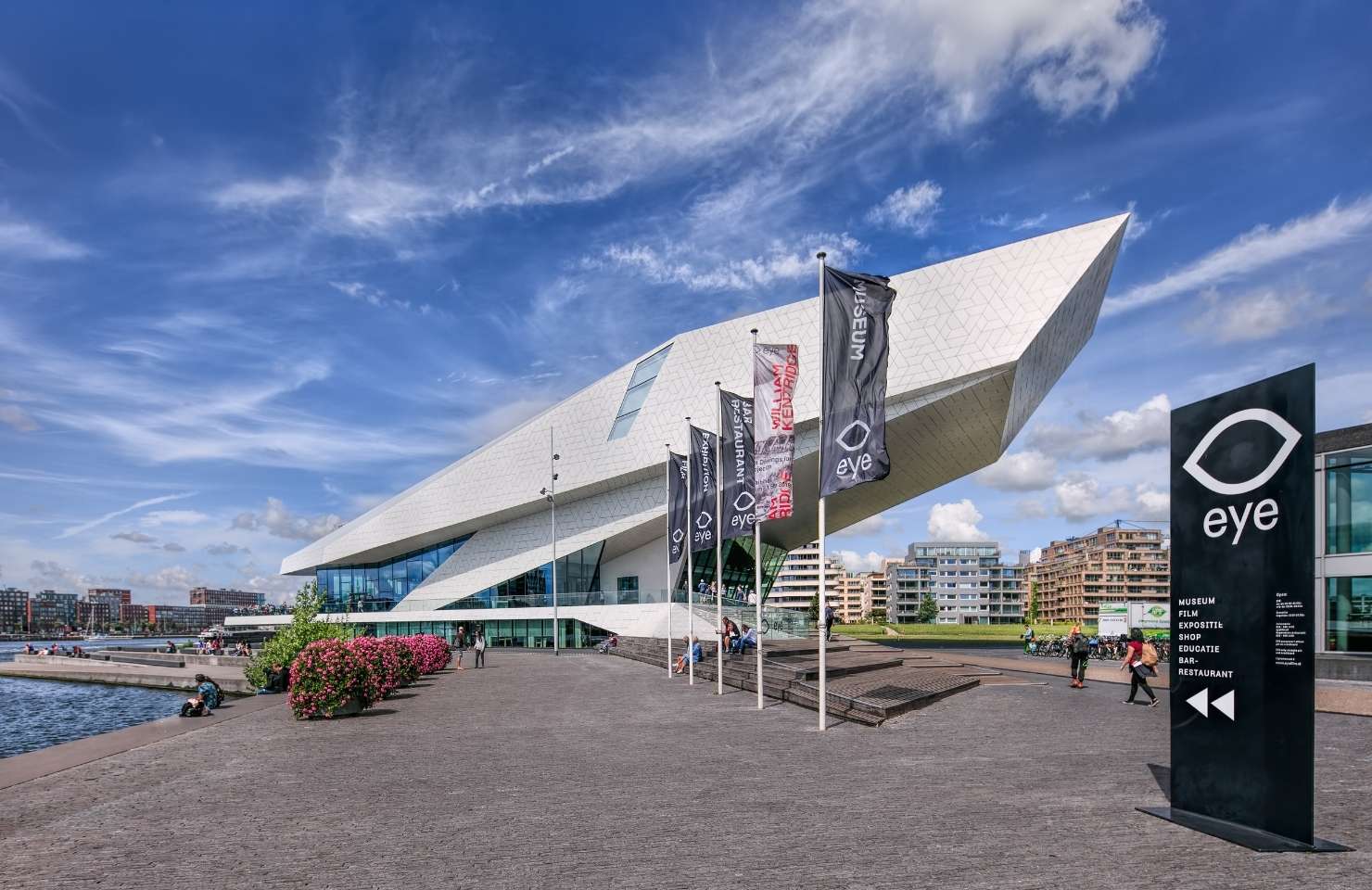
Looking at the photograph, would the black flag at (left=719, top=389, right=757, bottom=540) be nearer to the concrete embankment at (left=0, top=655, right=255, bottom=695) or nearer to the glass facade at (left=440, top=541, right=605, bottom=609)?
the concrete embankment at (left=0, top=655, right=255, bottom=695)

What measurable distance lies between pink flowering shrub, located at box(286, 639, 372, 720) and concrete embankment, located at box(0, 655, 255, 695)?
55.3 ft

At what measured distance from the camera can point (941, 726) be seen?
1399 centimetres

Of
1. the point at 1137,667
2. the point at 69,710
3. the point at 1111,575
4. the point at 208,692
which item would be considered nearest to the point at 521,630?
the point at 69,710

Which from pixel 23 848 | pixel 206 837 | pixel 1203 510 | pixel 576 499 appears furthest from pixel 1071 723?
pixel 576 499

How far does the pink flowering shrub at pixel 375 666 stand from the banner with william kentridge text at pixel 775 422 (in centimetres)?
818

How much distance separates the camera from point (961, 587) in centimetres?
14612

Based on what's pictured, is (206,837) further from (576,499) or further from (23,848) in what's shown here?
(576,499)

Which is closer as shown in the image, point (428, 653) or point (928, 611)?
point (428, 653)

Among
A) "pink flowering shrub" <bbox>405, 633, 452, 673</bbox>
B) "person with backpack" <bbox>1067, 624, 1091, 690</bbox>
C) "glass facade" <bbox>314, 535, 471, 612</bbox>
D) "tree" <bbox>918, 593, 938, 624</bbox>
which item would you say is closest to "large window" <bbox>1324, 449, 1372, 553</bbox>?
"person with backpack" <bbox>1067, 624, 1091, 690</bbox>

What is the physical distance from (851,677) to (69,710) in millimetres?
25681

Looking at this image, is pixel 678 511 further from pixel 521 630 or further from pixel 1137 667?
pixel 521 630

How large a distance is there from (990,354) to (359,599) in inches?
1537

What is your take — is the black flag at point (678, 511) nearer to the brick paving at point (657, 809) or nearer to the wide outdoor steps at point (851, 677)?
the wide outdoor steps at point (851, 677)

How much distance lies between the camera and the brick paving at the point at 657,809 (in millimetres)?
6168
